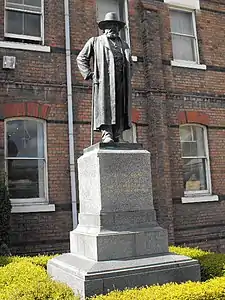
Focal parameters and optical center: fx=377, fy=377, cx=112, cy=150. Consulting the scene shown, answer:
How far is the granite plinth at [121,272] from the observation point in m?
4.34

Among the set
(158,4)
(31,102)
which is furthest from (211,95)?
(31,102)

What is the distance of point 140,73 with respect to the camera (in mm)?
10602

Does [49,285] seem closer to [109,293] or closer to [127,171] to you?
[109,293]

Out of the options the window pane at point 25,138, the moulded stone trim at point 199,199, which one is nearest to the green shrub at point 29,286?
the window pane at point 25,138

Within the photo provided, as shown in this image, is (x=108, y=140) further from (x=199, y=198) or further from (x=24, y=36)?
(x=199, y=198)

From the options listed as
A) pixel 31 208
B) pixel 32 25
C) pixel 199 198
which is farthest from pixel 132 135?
pixel 32 25

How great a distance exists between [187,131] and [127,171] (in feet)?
20.1

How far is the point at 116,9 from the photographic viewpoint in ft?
36.0

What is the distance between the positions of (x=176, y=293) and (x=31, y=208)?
5.40m

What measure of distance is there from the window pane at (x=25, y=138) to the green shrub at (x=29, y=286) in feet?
13.3

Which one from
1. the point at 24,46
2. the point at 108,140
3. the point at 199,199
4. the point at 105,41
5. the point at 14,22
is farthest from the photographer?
the point at 199,199

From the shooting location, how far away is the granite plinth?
171 inches

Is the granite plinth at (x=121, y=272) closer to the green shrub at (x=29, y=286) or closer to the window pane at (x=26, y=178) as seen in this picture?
the green shrub at (x=29, y=286)

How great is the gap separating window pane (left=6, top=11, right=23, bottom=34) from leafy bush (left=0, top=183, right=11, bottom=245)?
13.8 feet
